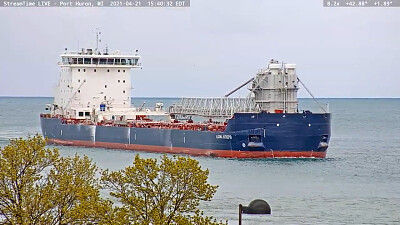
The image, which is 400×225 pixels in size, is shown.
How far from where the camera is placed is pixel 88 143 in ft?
219

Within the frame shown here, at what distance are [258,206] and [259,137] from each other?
123ft

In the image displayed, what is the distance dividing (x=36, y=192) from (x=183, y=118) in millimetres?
49885

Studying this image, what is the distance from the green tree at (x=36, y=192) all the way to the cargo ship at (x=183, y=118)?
29548 millimetres

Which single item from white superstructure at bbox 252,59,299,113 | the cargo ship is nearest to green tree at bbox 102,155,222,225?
the cargo ship

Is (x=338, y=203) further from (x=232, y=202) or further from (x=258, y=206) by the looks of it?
(x=258, y=206)

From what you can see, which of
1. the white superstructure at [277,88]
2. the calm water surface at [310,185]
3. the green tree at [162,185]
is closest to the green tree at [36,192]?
the green tree at [162,185]

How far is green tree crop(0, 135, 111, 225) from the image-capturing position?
19.3m

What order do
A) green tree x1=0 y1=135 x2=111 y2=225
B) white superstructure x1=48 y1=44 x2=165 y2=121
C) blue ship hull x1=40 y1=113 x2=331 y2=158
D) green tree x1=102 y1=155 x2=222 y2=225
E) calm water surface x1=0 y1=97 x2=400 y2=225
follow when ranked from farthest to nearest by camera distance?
1. white superstructure x1=48 y1=44 x2=165 y2=121
2. blue ship hull x1=40 y1=113 x2=331 y2=158
3. calm water surface x1=0 y1=97 x2=400 y2=225
4. green tree x1=0 y1=135 x2=111 y2=225
5. green tree x1=102 y1=155 x2=222 y2=225

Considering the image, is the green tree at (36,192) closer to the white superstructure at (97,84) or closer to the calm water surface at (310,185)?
the calm water surface at (310,185)

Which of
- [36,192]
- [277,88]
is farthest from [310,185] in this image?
[36,192]

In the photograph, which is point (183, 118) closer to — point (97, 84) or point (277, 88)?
point (97, 84)

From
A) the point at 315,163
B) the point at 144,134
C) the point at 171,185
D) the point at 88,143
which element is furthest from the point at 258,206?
the point at 88,143

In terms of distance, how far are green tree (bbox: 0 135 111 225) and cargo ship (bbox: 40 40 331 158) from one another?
29548 mm

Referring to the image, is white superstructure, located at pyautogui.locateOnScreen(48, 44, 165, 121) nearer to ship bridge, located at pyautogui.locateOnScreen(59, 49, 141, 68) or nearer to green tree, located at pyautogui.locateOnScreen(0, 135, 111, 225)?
ship bridge, located at pyautogui.locateOnScreen(59, 49, 141, 68)
